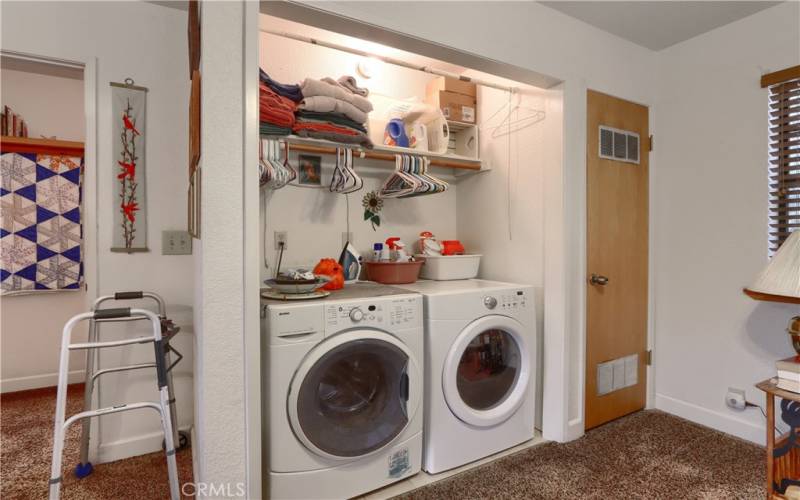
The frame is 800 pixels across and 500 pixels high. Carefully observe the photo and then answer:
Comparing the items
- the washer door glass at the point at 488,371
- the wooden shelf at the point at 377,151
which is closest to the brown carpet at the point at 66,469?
the washer door glass at the point at 488,371

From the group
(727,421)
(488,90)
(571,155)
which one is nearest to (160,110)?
(488,90)

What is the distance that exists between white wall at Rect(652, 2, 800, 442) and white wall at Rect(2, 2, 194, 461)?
9.52 ft

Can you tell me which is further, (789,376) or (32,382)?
(32,382)

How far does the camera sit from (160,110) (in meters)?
2.17

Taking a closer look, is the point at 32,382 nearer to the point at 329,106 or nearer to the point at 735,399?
the point at 329,106

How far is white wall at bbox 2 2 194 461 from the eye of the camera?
6.44ft

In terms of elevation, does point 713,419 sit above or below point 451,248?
below

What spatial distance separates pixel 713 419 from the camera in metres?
2.37

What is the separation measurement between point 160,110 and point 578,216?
234 centimetres

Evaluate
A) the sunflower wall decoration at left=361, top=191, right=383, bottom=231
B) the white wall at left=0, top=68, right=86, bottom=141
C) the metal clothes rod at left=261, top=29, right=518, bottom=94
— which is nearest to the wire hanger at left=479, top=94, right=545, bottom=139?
the metal clothes rod at left=261, top=29, right=518, bottom=94

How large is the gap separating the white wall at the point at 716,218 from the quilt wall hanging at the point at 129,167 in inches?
120

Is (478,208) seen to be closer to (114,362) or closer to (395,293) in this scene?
(395,293)

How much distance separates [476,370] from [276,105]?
1.59m
